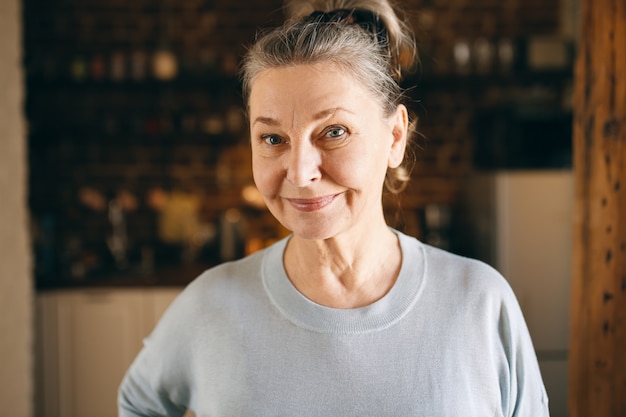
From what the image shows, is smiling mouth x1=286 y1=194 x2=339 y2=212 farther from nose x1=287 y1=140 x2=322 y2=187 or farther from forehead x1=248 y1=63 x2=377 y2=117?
forehead x1=248 y1=63 x2=377 y2=117

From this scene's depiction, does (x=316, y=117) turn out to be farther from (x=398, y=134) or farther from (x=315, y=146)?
(x=398, y=134)

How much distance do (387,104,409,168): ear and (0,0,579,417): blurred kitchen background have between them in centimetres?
265

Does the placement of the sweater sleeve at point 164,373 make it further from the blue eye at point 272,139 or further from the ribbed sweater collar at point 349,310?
the blue eye at point 272,139

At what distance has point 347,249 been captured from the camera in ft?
3.86

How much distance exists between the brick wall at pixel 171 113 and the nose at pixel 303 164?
129 inches

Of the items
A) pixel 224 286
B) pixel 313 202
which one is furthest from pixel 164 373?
pixel 313 202

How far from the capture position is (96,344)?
12.3 ft

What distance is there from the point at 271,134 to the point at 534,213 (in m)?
2.92

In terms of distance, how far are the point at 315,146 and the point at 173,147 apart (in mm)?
3561

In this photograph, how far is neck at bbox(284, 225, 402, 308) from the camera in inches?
46.2

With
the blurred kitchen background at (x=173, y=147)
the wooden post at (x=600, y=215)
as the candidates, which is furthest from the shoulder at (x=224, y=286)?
the blurred kitchen background at (x=173, y=147)

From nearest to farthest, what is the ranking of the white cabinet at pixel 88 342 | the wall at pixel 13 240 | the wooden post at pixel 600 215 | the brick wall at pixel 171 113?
the wooden post at pixel 600 215, the wall at pixel 13 240, the white cabinet at pixel 88 342, the brick wall at pixel 171 113

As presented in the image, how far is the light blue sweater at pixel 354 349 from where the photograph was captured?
43.2 inches

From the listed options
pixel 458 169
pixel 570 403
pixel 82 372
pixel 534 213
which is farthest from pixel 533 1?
pixel 82 372
